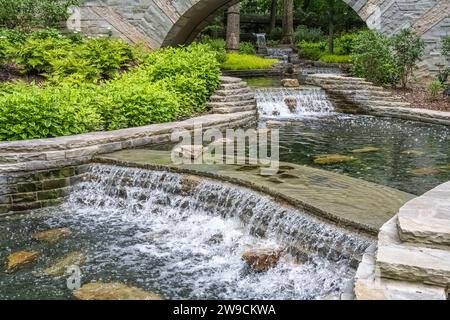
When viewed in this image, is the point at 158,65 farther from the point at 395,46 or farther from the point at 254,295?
the point at 254,295

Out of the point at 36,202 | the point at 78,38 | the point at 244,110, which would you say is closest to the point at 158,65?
the point at 244,110

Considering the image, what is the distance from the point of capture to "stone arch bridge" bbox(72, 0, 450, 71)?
12.6 metres

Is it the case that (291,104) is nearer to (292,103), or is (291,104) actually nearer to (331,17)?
(292,103)

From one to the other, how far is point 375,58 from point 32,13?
9.27 m

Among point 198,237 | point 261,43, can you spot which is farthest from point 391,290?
point 261,43

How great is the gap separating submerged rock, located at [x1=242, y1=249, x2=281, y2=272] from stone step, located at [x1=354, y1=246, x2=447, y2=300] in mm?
1450

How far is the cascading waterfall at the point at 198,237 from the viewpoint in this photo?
4309mm

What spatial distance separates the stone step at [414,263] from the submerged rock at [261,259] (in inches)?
55.5

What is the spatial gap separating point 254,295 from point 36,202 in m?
3.66

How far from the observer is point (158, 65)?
10.7 meters

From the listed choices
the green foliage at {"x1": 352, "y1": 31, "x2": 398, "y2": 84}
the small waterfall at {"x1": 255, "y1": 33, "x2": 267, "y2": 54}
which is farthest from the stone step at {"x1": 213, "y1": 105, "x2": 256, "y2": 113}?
the small waterfall at {"x1": 255, "y1": 33, "x2": 267, "y2": 54}

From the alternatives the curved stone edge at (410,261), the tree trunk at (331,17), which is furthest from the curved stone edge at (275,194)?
the tree trunk at (331,17)

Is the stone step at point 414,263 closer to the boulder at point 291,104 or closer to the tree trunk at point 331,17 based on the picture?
the boulder at point 291,104

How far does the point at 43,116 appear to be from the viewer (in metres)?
7.19
